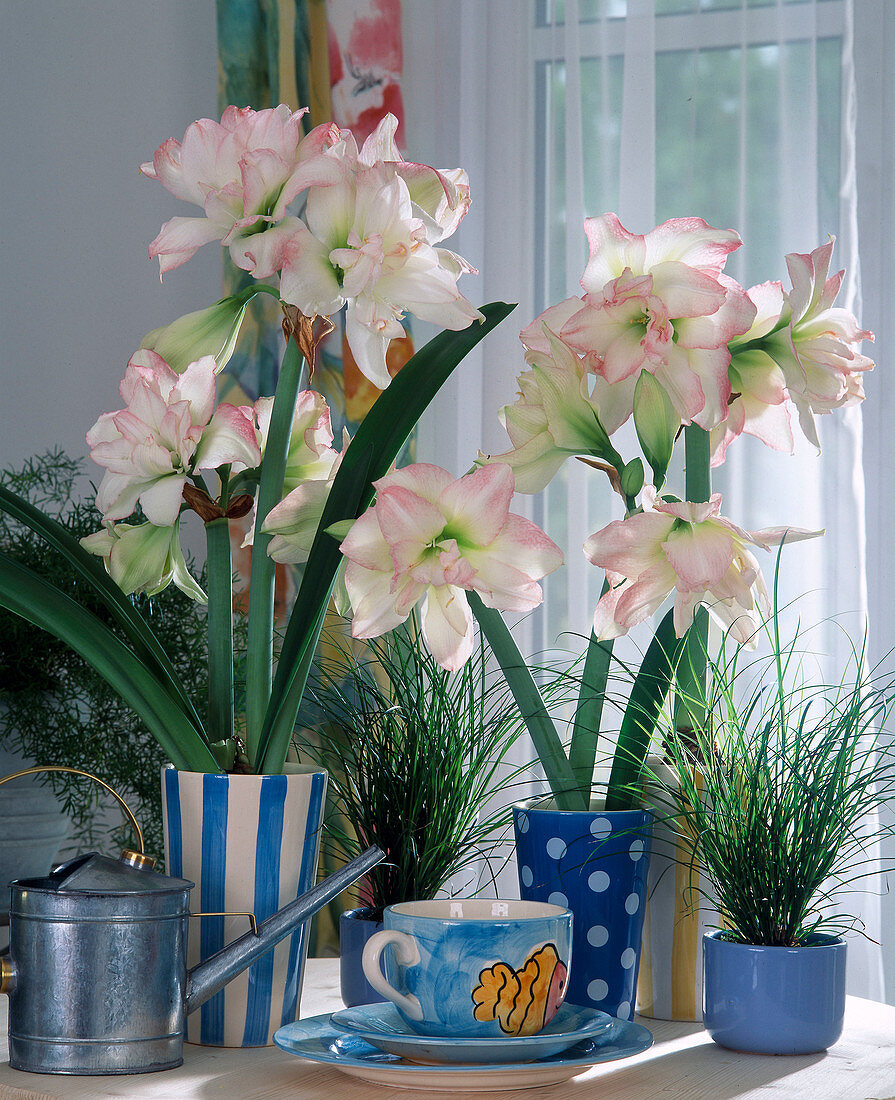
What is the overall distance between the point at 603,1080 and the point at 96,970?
0.88 ft

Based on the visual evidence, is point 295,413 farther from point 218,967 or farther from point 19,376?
point 19,376

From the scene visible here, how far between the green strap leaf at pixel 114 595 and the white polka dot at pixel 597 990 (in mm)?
278

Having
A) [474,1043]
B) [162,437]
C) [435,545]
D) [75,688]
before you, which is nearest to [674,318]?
[435,545]

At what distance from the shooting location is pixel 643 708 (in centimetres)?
75

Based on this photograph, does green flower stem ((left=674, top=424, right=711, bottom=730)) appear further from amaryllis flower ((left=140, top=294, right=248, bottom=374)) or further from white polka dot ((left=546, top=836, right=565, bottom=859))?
amaryllis flower ((left=140, top=294, right=248, bottom=374))

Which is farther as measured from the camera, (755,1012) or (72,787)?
(72,787)

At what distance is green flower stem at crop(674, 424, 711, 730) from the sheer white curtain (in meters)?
0.80

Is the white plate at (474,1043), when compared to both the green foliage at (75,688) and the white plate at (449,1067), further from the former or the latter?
the green foliage at (75,688)

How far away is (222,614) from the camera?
2.47ft

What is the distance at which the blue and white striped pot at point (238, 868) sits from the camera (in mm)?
681

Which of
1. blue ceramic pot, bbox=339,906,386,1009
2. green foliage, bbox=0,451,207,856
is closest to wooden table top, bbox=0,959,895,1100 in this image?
blue ceramic pot, bbox=339,906,386,1009

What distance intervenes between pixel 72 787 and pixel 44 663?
5.6 inches

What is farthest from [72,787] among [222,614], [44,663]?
[222,614]

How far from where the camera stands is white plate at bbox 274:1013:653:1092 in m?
0.58
